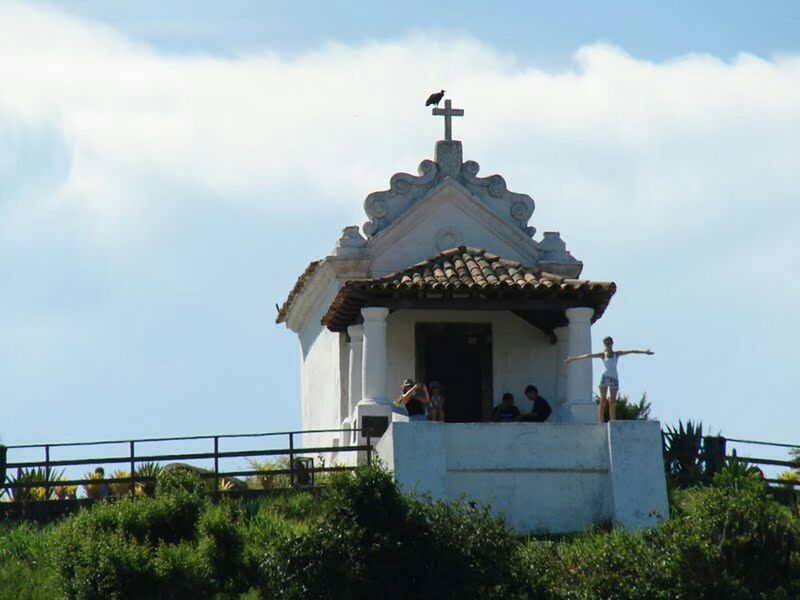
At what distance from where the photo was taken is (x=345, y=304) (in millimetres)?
35781

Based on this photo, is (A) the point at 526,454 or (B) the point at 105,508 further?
(A) the point at 526,454

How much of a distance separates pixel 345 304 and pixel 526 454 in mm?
4851

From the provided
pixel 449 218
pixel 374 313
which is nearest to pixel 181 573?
pixel 374 313

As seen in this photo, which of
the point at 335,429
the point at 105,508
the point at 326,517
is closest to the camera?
the point at 326,517

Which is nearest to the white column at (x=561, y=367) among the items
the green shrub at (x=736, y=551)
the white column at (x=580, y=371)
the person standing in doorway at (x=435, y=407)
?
the white column at (x=580, y=371)

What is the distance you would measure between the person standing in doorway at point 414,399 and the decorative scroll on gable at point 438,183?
4.83 meters

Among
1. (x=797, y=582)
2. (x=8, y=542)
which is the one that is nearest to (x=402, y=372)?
(x=8, y=542)

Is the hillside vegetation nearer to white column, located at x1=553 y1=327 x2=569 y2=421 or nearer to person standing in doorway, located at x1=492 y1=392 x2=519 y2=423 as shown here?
person standing in doorway, located at x1=492 y1=392 x2=519 y2=423

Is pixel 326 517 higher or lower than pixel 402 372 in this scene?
lower

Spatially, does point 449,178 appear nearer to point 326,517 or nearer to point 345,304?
point 345,304

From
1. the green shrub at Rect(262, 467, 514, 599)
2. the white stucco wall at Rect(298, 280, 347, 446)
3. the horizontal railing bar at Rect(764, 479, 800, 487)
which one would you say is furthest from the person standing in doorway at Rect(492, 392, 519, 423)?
the green shrub at Rect(262, 467, 514, 599)

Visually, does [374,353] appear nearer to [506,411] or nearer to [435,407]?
[435,407]

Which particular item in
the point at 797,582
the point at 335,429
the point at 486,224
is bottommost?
the point at 797,582

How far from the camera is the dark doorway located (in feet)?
124
